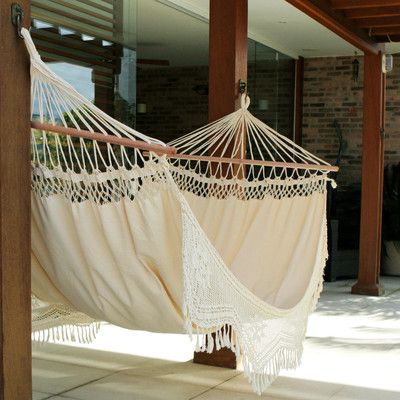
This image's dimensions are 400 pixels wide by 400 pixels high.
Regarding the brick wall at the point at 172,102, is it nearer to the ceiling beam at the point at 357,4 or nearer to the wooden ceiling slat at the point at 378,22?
the wooden ceiling slat at the point at 378,22

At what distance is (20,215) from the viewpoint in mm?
1970

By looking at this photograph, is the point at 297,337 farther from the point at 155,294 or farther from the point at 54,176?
the point at 54,176

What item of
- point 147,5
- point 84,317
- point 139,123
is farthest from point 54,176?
point 139,123

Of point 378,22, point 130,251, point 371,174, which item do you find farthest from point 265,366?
point 371,174

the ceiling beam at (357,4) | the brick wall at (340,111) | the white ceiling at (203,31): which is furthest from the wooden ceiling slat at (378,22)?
→ the brick wall at (340,111)

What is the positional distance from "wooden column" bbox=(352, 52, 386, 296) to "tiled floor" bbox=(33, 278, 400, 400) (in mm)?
1498

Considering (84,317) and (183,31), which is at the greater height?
(183,31)

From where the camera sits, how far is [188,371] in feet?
11.8

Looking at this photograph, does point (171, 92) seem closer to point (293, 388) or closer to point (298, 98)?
point (298, 98)

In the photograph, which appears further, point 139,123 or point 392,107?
point 139,123

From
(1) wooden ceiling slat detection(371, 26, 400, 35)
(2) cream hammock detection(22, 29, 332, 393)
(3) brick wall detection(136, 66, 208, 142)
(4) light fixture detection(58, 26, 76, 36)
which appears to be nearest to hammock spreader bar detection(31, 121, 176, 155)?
(2) cream hammock detection(22, 29, 332, 393)

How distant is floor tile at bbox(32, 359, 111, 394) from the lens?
329cm

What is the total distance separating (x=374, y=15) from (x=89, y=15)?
202 centimetres

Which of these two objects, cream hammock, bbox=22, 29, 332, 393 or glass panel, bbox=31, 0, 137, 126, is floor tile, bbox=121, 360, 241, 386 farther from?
glass panel, bbox=31, 0, 137, 126
